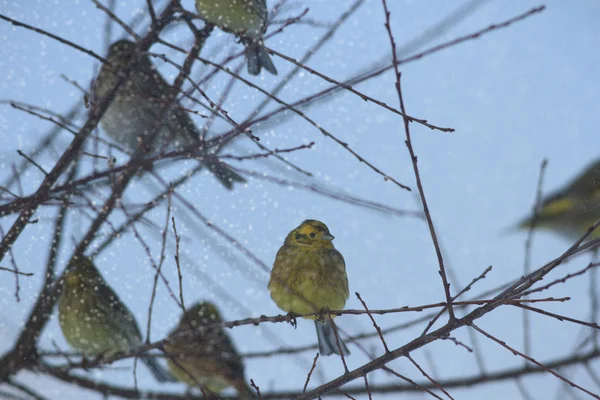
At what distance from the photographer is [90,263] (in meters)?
2.96

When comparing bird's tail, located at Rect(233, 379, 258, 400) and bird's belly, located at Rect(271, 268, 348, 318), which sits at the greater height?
bird's tail, located at Rect(233, 379, 258, 400)

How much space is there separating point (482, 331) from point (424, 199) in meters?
Answer: 0.29

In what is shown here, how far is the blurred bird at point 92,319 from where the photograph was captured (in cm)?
305

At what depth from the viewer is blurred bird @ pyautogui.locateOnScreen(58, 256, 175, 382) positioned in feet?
10.0

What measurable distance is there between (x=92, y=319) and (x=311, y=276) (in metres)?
1.60

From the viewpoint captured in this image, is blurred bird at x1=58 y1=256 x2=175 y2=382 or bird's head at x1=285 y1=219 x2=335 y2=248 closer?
bird's head at x1=285 y1=219 x2=335 y2=248

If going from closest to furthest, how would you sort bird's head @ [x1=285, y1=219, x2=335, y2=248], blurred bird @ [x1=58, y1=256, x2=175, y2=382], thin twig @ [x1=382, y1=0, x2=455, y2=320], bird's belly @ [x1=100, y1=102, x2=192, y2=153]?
thin twig @ [x1=382, y1=0, x2=455, y2=320] < bird's head @ [x1=285, y1=219, x2=335, y2=248] < blurred bird @ [x1=58, y1=256, x2=175, y2=382] < bird's belly @ [x1=100, y1=102, x2=192, y2=153]

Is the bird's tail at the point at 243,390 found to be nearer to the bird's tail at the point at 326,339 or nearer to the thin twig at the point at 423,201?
the bird's tail at the point at 326,339

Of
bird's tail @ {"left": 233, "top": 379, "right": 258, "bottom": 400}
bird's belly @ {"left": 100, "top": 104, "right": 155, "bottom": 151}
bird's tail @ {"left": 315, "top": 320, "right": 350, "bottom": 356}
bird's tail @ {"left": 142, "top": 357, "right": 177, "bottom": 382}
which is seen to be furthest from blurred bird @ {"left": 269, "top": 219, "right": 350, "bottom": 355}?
bird's belly @ {"left": 100, "top": 104, "right": 155, "bottom": 151}

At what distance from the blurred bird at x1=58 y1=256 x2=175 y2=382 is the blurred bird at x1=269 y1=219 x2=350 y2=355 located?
1.22 metres

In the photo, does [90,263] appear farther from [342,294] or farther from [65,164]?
[342,294]

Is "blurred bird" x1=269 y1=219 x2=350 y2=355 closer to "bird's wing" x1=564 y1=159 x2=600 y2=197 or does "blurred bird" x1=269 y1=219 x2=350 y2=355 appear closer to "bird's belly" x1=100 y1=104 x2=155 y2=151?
"bird's wing" x1=564 y1=159 x2=600 y2=197

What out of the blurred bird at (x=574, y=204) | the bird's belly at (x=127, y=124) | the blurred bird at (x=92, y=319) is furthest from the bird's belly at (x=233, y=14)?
the blurred bird at (x=574, y=204)

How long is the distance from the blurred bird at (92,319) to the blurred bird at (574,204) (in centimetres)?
203
